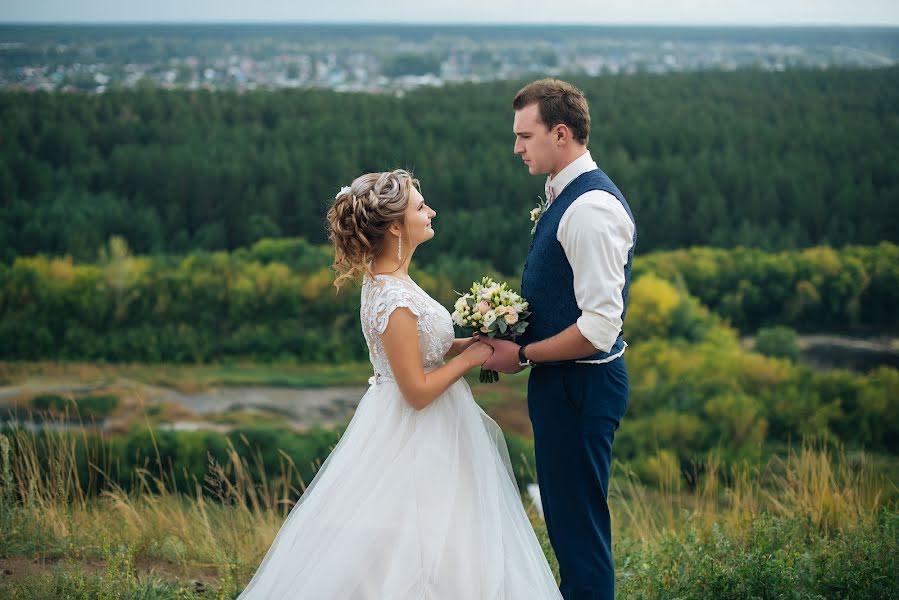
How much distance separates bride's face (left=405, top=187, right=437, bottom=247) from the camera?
3.00 m

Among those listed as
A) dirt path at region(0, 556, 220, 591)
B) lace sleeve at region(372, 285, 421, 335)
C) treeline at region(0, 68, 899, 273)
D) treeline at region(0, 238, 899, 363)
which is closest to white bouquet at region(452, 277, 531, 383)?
lace sleeve at region(372, 285, 421, 335)

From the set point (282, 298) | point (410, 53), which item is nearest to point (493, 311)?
point (282, 298)

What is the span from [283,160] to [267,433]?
8.83m

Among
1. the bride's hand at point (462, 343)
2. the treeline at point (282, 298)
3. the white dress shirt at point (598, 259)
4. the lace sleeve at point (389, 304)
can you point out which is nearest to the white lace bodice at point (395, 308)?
the lace sleeve at point (389, 304)

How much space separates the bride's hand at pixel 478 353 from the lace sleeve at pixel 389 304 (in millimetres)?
218

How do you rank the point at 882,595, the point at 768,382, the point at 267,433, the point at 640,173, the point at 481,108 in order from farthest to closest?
the point at 481,108
the point at 640,173
the point at 768,382
the point at 267,433
the point at 882,595

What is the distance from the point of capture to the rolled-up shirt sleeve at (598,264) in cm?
273

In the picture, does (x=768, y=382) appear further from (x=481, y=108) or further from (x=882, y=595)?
(x=882, y=595)

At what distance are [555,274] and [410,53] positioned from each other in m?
26.0

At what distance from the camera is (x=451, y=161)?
24.3m

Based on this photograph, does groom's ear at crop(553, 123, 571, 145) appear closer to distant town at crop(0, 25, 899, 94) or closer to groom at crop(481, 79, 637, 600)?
groom at crop(481, 79, 637, 600)

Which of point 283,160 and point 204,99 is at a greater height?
point 204,99

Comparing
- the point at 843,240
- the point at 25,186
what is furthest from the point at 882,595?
the point at 25,186

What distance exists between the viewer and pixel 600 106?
25.0m
